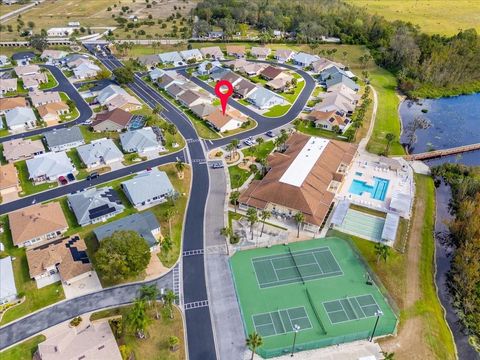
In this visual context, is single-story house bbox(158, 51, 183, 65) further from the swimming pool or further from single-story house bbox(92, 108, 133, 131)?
the swimming pool

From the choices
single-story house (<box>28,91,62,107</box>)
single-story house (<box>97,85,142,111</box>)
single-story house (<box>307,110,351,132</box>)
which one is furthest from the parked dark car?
single-story house (<box>307,110,351,132</box>)

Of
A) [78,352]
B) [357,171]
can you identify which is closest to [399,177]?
[357,171]

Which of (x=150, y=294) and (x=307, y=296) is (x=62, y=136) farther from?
(x=307, y=296)

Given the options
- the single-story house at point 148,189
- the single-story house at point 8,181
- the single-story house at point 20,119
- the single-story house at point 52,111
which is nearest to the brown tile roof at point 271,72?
the single-story house at point 52,111

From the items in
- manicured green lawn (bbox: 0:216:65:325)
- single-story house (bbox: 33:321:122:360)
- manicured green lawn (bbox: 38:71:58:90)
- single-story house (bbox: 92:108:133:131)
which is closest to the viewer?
single-story house (bbox: 33:321:122:360)

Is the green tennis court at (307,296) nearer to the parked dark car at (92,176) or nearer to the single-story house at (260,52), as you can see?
the parked dark car at (92,176)

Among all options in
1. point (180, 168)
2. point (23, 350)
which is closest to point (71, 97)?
point (180, 168)
